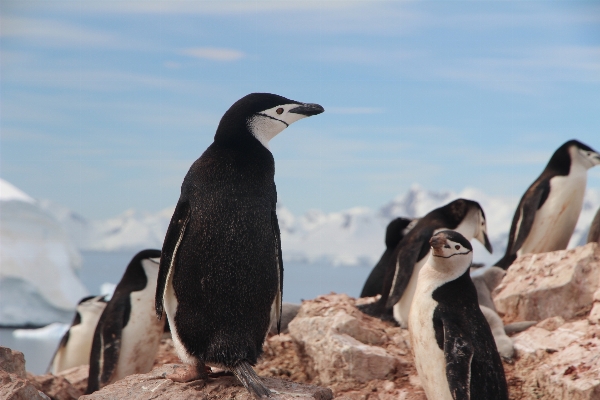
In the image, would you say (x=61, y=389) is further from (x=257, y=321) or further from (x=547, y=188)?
(x=547, y=188)

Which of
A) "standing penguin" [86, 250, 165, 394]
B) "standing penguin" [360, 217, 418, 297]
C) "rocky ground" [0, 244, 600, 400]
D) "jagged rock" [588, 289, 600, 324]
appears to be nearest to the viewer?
"rocky ground" [0, 244, 600, 400]

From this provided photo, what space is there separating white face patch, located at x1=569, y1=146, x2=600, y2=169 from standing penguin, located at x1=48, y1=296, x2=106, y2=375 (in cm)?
495

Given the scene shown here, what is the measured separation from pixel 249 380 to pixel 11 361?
159 centimetres

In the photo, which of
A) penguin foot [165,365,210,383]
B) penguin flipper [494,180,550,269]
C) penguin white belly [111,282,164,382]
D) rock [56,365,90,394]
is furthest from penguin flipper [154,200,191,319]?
penguin flipper [494,180,550,269]

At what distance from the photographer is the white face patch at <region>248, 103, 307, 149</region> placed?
3.12m

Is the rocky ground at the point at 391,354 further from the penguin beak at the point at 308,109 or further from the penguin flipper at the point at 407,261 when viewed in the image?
the penguin beak at the point at 308,109

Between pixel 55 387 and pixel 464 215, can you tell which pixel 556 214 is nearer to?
pixel 464 215

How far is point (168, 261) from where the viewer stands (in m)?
2.99

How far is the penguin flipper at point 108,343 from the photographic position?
15.8ft

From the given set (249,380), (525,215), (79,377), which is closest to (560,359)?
(249,380)

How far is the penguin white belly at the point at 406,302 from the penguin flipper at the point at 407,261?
0.15ft

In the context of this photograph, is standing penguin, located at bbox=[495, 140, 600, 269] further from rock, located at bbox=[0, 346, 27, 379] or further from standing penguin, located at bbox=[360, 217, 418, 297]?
rock, located at bbox=[0, 346, 27, 379]

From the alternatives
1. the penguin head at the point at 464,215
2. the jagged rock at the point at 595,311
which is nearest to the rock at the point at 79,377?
the penguin head at the point at 464,215

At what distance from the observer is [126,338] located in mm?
4871
